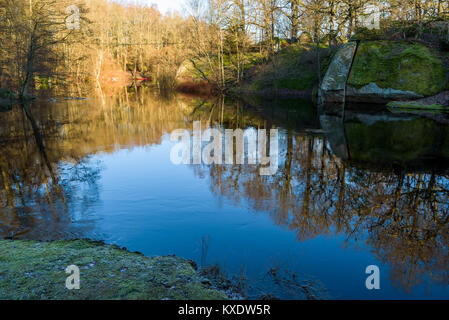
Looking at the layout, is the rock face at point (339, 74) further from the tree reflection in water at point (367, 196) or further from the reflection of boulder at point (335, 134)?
the tree reflection in water at point (367, 196)

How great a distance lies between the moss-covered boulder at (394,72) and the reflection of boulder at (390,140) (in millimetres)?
6808

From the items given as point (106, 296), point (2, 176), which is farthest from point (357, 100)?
point (106, 296)

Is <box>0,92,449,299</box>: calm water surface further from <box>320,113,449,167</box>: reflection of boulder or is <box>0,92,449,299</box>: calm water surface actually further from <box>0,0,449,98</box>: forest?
<box>0,0,449,98</box>: forest

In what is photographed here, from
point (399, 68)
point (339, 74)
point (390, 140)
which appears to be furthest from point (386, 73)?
point (390, 140)

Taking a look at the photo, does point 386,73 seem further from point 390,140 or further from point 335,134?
point 390,140

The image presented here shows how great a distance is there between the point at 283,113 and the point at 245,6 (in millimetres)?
21551

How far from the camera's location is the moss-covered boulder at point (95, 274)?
12.6 feet

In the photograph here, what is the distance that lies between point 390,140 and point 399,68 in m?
14.7

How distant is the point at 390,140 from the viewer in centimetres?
1337

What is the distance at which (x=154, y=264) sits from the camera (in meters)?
4.79

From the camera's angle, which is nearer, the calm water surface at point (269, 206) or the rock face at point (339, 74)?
the calm water surface at point (269, 206)

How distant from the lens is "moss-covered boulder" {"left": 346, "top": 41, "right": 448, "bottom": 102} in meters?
23.7

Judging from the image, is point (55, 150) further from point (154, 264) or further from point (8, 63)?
point (8, 63)

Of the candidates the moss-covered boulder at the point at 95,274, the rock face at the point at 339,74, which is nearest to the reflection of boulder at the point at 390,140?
the moss-covered boulder at the point at 95,274
